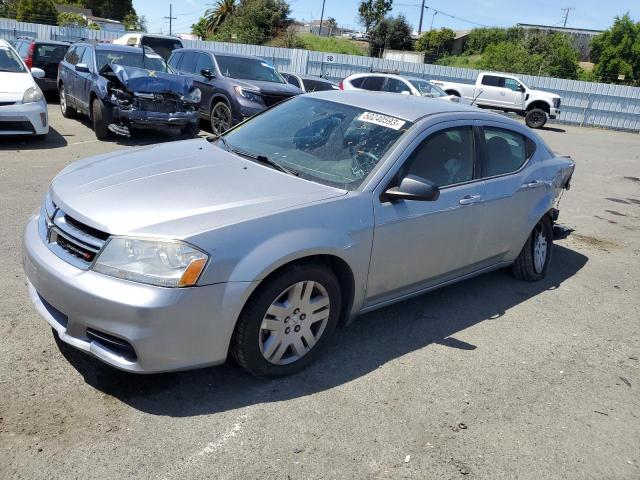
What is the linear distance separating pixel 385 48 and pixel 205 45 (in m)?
35.2

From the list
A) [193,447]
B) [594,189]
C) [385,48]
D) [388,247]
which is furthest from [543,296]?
[385,48]

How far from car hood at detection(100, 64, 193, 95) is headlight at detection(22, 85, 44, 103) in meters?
1.37

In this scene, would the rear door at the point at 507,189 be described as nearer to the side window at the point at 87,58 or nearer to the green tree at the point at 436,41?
the side window at the point at 87,58

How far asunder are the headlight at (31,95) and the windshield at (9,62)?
30.2 inches

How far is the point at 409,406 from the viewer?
A: 128 inches

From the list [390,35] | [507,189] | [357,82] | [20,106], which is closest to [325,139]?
[507,189]

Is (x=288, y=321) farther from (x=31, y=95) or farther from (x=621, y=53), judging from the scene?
(x=621, y=53)

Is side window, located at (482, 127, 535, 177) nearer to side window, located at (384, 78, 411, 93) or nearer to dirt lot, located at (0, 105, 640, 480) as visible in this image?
dirt lot, located at (0, 105, 640, 480)

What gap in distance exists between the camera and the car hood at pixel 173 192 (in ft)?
9.52

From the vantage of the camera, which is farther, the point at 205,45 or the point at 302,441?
the point at 205,45

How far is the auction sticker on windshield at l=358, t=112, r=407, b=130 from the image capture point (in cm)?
393

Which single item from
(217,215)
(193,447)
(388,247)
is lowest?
(193,447)

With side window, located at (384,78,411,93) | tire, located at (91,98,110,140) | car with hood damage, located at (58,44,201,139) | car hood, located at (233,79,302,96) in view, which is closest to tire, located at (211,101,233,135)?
car hood, located at (233,79,302,96)

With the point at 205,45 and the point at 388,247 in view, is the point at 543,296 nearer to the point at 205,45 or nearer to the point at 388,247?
the point at 388,247
